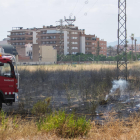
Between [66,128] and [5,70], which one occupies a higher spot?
[5,70]

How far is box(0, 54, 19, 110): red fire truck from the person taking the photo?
1299 centimetres

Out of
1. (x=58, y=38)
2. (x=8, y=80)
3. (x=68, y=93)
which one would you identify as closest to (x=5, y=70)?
(x=8, y=80)

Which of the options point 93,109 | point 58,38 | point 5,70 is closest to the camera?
point 5,70

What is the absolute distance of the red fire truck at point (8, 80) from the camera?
13.0 m

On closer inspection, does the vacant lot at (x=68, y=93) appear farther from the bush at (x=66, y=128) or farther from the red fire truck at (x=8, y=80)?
the red fire truck at (x=8, y=80)

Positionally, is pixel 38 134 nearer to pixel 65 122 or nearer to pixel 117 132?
pixel 65 122

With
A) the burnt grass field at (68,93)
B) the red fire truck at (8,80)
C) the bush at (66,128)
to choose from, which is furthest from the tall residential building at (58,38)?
the bush at (66,128)

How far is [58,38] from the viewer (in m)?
138

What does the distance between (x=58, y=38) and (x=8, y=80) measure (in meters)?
125

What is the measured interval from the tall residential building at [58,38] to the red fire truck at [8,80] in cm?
11720

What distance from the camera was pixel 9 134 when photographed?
829cm

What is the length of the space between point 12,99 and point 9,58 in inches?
74.6

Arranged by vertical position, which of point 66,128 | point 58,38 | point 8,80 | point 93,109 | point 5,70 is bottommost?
point 93,109

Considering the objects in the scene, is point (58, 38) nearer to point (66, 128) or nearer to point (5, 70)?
point (5, 70)
